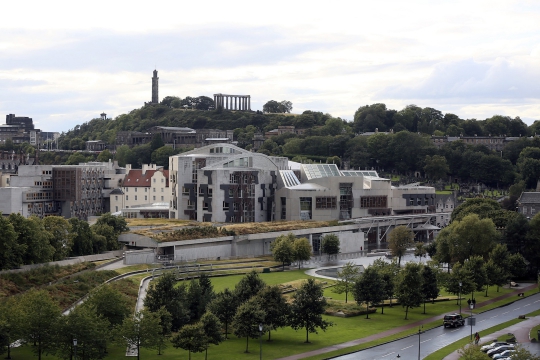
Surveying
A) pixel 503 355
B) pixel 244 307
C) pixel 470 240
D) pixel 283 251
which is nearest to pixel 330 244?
pixel 283 251

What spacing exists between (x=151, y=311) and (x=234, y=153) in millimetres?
68249

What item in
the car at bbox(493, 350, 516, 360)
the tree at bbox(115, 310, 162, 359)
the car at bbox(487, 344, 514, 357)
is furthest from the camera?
the tree at bbox(115, 310, 162, 359)

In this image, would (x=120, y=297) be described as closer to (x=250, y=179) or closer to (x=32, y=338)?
(x=32, y=338)

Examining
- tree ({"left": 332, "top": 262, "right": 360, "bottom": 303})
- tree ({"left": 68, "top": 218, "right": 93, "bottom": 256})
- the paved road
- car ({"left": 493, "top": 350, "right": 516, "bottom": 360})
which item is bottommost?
the paved road

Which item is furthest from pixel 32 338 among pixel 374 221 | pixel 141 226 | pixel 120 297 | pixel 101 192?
pixel 101 192

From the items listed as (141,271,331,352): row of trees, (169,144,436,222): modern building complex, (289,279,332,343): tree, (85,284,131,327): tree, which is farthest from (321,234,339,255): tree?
(85,284,131,327): tree

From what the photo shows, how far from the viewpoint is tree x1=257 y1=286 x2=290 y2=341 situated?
62.7 metres

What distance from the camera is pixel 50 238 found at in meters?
79.9

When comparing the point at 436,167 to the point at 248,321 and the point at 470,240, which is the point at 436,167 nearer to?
the point at 470,240

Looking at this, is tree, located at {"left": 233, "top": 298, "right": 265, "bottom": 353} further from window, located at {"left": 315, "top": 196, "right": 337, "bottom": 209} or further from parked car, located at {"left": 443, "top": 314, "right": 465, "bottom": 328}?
window, located at {"left": 315, "top": 196, "right": 337, "bottom": 209}

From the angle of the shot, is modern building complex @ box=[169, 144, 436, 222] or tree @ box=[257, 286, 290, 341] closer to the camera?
tree @ box=[257, 286, 290, 341]

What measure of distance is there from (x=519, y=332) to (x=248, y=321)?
21120 millimetres

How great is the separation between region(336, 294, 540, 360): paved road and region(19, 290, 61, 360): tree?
19.1 m

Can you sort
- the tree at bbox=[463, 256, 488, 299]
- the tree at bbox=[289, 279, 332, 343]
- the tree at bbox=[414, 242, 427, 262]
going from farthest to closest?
1. the tree at bbox=[414, 242, 427, 262]
2. the tree at bbox=[463, 256, 488, 299]
3. the tree at bbox=[289, 279, 332, 343]
